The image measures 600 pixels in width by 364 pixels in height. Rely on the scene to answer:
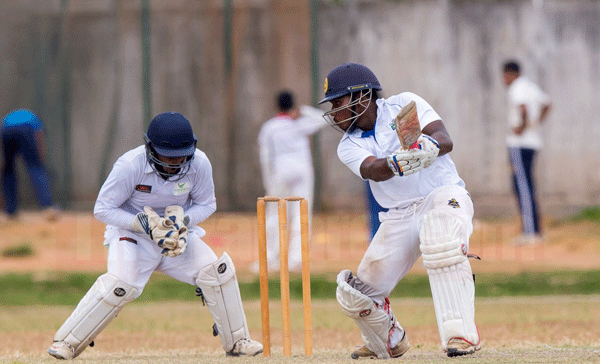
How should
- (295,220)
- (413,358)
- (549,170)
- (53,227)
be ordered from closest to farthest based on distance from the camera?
(413,358) < (295,220) < (53,227) < (549,170)

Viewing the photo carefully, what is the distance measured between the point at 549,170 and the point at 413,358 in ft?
27.3

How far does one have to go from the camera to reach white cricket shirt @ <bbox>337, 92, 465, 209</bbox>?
183 inches

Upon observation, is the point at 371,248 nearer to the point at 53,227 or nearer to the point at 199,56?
the point at 53,227

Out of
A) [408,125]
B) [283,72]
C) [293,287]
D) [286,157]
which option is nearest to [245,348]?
[408,125]

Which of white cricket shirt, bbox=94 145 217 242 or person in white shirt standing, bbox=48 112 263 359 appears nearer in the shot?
person in white shirt standing, bbox=48 112 263 359

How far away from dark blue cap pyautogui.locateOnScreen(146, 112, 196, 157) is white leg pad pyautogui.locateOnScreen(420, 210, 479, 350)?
1350 mm

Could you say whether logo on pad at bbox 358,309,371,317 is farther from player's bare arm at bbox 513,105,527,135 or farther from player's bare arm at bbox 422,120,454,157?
player's bare arm at bbox 513,105,527,135

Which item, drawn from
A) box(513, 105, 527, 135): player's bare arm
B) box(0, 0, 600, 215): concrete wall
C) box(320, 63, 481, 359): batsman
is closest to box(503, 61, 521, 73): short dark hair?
box(513, 105, 527, 135): player's bare arm

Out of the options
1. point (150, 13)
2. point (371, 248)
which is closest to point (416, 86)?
point (150, 13)

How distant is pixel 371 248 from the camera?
481 cm

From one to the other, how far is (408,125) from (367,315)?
1.12m

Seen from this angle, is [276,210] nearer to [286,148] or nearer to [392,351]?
[286,148]

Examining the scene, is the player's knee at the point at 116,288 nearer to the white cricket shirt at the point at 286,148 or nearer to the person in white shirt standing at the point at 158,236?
the person in white shirt standing at the point at 158,236

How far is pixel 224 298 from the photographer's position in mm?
5129
